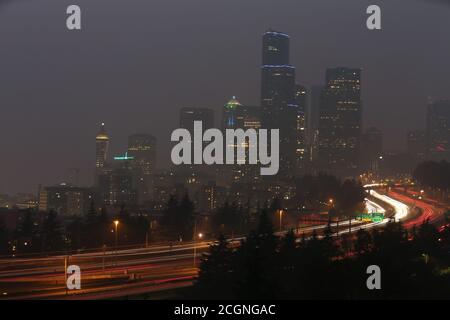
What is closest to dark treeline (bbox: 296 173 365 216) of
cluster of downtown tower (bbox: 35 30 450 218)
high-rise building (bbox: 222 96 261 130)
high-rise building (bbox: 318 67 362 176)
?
cluster of downtown tower (bbox: 35 30 450 218)

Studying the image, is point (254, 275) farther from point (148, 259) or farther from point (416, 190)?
point (416, 190)

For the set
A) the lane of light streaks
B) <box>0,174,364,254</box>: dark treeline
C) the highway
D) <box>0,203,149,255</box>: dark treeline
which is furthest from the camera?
the lane of light streaks

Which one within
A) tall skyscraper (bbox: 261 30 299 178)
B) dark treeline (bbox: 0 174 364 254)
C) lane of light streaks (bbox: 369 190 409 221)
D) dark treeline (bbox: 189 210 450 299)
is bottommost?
lane of light streaks (bbox: 369 190 409 221)

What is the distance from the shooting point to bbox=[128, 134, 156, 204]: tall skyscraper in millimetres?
40425

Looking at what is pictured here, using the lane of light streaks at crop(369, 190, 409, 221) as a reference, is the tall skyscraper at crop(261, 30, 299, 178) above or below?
above

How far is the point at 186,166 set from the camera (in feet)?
132

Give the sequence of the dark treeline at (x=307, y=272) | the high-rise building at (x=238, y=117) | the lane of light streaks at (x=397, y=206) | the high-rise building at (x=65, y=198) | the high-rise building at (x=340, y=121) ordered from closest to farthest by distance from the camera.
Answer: the dark treeline at (x=307, y=272) → the lane of light streaks at (x=397, y=206) → the high-rise building at (x=65, y=198) → the high-rise building at (x=238, y=117) → the high-rise building at (x=340, y=121)

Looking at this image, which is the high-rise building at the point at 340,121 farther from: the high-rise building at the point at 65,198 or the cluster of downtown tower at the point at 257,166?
the high-rise building at the point at 65,198

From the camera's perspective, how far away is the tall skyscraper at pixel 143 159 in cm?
4042

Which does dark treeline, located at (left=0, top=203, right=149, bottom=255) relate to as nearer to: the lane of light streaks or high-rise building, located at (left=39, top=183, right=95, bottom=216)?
the lane of light streaks

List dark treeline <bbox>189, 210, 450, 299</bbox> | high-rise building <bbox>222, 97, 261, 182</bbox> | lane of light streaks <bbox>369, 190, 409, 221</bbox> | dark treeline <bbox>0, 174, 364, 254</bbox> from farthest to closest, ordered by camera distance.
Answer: high-rise building <bbox>222, 97, 261, 182</bbox> → lane of light streaks <bbox>369, 190, 409, 221</bbox> → dark treeline <bbox>0, 174, 364, 254</bbox> → dark treeline <bbox>189, 210, 450, 299</bbox>

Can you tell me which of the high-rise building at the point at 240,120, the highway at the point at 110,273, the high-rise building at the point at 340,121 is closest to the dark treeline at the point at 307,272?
the highway at the point at 110,273

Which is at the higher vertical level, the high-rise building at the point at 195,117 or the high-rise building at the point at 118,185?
the high-rise building at the point at 195,117
